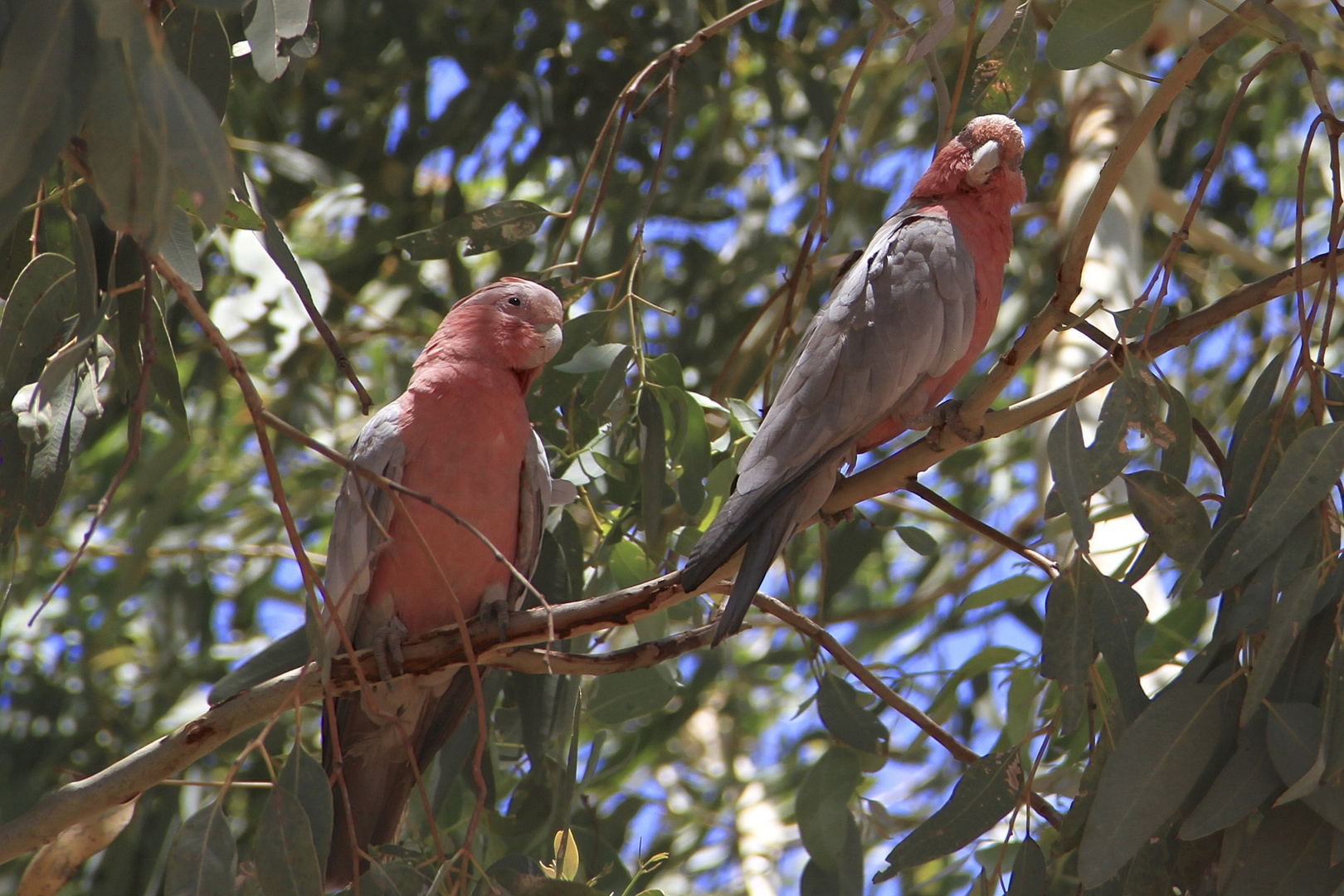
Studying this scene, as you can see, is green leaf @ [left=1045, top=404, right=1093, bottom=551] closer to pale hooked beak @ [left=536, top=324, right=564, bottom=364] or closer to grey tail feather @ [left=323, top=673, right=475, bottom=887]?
pale hooked beak @ [left=536, top=324, right=564, bottom=364]

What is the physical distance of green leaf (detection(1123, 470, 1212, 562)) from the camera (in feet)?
4.92

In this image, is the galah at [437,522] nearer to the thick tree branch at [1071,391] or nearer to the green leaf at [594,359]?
the green leaf at [594,359]

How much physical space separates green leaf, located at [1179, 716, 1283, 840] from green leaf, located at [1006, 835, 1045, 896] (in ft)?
0.74

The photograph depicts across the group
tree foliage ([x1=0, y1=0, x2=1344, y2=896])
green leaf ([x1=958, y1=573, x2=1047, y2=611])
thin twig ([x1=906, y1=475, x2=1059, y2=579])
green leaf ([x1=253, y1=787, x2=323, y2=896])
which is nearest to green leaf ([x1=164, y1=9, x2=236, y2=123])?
tree foliage ([x1=0, y1=0, x2=1344, y2=896])

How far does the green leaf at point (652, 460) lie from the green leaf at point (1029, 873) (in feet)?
2.35

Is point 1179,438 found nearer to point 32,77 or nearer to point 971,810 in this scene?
point 971,810

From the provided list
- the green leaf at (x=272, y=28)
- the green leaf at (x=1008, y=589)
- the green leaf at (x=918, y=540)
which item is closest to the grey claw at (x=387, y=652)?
the green leaf at (x=918, y=540)

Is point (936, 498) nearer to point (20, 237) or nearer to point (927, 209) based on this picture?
point (927, 209)

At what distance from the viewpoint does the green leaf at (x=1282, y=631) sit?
132 cm

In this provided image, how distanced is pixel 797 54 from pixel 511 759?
2.06 meters

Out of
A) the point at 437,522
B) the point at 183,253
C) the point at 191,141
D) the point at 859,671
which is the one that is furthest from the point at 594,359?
the point at 191,141

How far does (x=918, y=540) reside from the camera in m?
1.96

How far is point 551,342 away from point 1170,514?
111 cm

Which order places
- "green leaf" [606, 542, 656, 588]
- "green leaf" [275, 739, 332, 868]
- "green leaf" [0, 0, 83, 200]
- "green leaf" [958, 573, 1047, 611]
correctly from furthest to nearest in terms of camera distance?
"green leaf" [958, 573, 1047, 611] → "green leaf" [606, 542, 656, 588] → "green leaf" [275, 739, 332, 868] → "green leaf" [0, 0, 83, 200]
